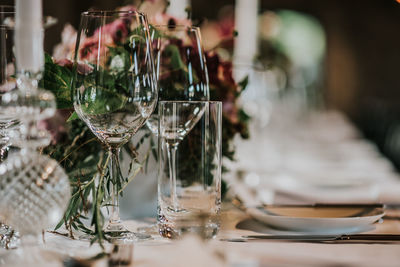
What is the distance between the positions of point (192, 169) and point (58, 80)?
328mm

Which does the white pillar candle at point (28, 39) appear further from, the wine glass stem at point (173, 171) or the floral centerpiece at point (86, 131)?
the wine glass stem at point (173, 171)

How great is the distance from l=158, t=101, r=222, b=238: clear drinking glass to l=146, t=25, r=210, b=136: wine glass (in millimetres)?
150

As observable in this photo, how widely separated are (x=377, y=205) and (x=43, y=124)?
0.75m

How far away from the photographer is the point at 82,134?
1.16 metres

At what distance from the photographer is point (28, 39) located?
2.51 ft

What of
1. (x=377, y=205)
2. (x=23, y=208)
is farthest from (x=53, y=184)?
(x=377, y=205)

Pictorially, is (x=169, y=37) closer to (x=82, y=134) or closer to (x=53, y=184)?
(x=82, y=134)

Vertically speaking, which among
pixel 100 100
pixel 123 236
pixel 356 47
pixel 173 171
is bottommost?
pixel 123 236

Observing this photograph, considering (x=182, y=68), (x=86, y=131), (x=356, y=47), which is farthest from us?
(x=356, y=47)

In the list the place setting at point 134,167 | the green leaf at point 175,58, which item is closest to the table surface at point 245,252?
the place setting at point 134,167

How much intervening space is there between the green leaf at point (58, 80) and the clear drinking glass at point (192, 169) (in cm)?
21

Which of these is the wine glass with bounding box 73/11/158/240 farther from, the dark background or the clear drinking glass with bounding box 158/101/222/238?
the dark background

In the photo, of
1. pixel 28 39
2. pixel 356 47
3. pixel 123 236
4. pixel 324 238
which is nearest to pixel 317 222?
pixel 324 238

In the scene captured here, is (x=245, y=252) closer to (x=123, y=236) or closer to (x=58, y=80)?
(x=123, y=236)
